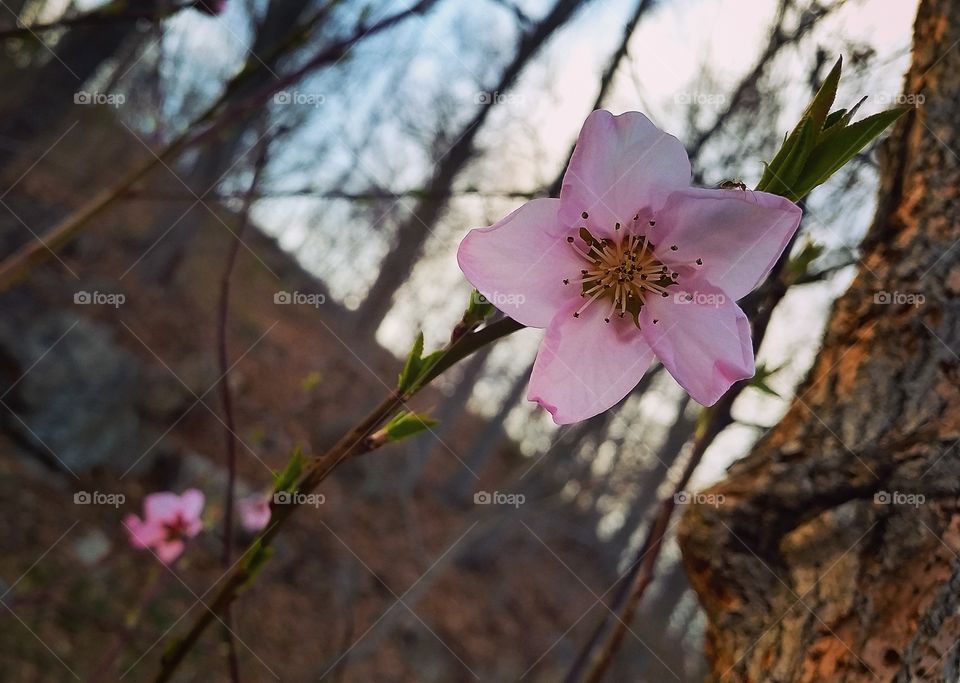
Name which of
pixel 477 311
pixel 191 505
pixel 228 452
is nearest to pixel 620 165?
pixel 477 311

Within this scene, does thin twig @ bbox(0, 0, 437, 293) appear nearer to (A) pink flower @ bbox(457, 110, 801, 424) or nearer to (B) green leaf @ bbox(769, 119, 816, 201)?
(A) pink flower @ bbox(457, 110, 801, 424)

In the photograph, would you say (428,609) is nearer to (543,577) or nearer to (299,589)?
(299,589)

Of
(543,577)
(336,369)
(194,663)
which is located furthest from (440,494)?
(194,663)

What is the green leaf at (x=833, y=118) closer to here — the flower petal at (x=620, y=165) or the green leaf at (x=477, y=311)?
the flower petal at (x=620, y=165)

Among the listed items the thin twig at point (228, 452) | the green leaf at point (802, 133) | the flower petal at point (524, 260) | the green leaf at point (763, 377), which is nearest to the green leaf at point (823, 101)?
the green leaf at point (802, 133)

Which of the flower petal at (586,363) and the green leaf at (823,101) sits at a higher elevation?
the green leaf at (823,101)

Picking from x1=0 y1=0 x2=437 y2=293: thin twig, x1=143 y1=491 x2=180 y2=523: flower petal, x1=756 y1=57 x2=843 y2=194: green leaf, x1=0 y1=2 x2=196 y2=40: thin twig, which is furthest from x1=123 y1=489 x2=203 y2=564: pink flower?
x1=756 y1=57 x2=843 y2=194: green leaf
